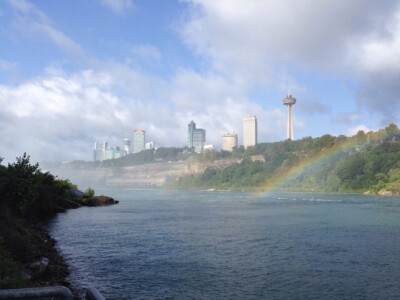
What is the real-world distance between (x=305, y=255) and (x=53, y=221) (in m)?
39.2

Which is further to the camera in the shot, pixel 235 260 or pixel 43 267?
pixel 235 260

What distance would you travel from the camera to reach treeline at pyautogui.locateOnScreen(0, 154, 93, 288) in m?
17.7

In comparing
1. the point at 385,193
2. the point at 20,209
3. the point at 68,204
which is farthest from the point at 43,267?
the point at 385,193

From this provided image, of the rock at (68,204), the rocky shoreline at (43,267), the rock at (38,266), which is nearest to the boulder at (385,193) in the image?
the rock at (68,204)

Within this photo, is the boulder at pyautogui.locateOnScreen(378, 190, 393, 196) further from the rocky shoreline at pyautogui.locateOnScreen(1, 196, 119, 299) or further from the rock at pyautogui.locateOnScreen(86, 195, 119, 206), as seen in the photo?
the rocky shoreline at pyautogui.locateOnScreen(1, 196, 119, 299)

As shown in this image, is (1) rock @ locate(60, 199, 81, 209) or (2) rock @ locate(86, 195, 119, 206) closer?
(1) rock @ locate(60, 199, 81, 209)

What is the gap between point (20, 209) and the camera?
145ft

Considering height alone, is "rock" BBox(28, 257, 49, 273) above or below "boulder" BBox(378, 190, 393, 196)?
below

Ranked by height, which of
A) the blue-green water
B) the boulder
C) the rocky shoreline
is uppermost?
the boulder

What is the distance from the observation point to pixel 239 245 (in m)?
34.2

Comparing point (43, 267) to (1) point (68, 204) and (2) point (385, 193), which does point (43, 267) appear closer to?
(1) point (68, 204)

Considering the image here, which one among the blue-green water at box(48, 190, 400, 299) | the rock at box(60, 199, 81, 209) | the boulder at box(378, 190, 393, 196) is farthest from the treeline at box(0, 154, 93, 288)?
the boulder at box(378, 190, 393, 196)

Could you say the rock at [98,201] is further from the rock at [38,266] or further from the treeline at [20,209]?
the rock at [38,266]

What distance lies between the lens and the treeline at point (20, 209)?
1771 centimetres
